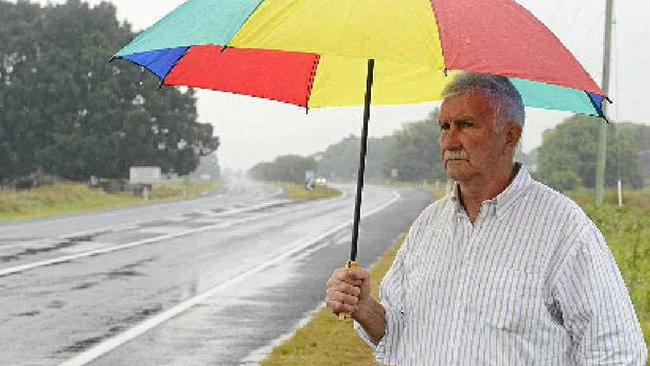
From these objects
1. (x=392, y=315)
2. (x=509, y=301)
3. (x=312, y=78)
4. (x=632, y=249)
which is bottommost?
(x=632, y=249)

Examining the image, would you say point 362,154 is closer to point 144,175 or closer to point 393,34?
point 393,34

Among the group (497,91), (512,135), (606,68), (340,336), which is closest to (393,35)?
(497,91)

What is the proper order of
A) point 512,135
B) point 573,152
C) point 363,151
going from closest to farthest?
point 512,135, point 363,151, point 573,152

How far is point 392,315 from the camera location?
3.06 meters

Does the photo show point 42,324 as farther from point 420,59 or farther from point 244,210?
point 244,210

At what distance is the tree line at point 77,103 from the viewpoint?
60062 mm

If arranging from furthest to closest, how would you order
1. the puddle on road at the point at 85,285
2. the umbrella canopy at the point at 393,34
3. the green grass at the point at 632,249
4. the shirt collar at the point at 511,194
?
the puddle on road at the point at 85,285 → the green grass at the point at 632,249 → the umbrella canopy at the point at 393,34 → the shirt collar at the point at 511,194

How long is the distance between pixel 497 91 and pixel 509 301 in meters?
0.62

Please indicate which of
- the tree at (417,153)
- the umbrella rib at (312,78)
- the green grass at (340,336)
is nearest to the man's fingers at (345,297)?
the umbrella rib at (312,78)

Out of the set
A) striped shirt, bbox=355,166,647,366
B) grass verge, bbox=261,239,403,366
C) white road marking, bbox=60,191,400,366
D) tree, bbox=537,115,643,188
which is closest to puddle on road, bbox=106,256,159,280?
white road marking, bbox=60,191,400,366

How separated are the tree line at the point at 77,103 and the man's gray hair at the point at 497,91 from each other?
187 ft

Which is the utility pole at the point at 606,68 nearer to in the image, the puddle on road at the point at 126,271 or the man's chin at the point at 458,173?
the puddle on road at the point at 126,271

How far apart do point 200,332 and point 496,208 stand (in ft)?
25.4

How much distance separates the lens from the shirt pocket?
105 inches
